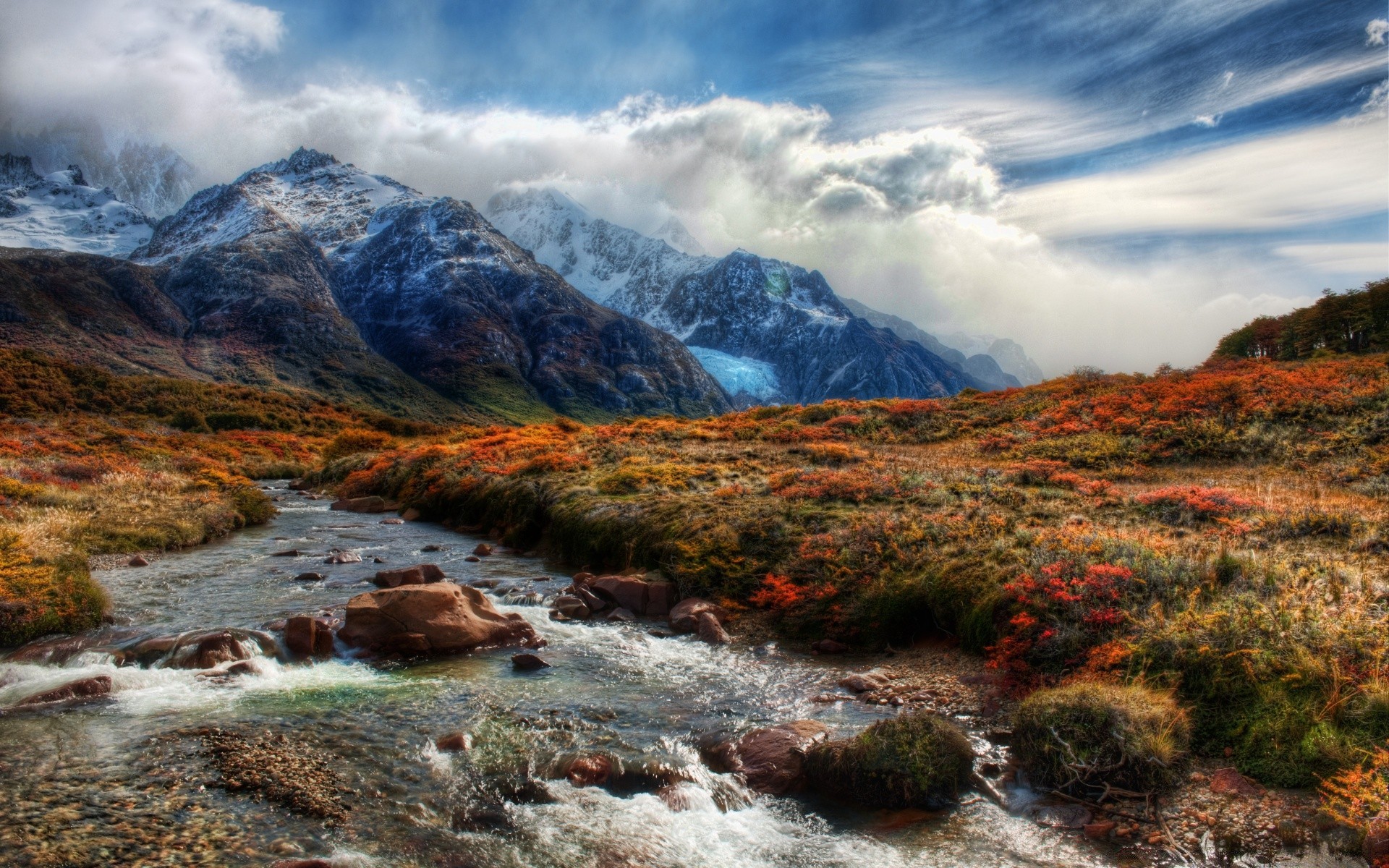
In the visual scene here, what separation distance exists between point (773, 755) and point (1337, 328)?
60979mm

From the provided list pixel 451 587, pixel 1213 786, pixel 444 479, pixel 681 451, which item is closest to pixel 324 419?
pixel 444 479

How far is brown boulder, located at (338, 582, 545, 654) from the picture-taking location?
44.4 feet

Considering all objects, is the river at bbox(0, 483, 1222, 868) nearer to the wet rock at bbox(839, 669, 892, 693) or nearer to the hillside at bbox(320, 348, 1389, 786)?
the wet rock at bbox(839, 669, 892, 693)

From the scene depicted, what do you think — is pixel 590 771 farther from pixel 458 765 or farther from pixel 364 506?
pixel 364 506

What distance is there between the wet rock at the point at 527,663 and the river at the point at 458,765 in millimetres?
248

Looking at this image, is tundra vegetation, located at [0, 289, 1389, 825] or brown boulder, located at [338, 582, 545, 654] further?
brown boulder, located at [338, 582, 545, 654]

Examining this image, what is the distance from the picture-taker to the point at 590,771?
29.7 ft

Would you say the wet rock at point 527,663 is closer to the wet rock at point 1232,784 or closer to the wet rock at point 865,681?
the wet rock at point 865,681

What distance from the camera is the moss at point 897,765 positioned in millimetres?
8484

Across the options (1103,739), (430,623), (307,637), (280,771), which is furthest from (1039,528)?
(307,637)

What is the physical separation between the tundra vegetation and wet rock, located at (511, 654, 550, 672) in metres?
4.82

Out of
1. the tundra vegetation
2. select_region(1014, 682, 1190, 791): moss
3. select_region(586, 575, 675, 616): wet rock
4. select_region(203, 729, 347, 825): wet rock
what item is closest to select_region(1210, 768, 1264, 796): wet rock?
the tundra vegetation

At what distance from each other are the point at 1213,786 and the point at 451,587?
1331 centimetres

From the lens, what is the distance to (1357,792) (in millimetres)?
7074
